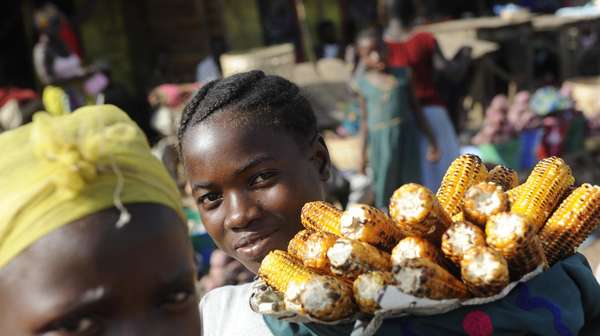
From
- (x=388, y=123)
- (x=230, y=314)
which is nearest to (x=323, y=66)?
(x=388, y=123)

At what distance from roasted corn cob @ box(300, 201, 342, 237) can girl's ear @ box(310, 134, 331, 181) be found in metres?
0.57

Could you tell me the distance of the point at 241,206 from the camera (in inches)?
81.1

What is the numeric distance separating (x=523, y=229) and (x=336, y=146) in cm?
598

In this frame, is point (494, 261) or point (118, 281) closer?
point (118, 281)

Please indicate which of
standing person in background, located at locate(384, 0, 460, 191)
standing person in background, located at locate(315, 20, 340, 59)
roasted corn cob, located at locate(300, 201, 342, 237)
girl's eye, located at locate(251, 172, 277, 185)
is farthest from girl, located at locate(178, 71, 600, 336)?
standing person in background, located at locate(315, 20, 340, 59)

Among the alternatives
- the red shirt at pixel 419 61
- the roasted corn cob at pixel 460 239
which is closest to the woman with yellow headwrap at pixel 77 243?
the roasted corn cob at pixel 460 239

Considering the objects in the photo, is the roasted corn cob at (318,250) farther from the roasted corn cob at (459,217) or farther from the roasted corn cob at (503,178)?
the roasted corn cob at (503,178)

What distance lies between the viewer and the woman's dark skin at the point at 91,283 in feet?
3.91

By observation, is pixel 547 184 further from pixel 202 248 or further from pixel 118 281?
pixel 202 248

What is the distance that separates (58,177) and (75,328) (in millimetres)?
234

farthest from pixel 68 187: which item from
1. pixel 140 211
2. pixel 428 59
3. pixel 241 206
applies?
pixel 428 59

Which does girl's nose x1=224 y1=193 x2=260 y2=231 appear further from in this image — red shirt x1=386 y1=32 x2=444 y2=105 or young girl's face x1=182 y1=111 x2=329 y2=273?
red shirt x1=386 y1=32 x2=444 y2=105

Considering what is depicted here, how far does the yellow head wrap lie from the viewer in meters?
1.21

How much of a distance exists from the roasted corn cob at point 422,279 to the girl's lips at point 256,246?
0.76 metres
